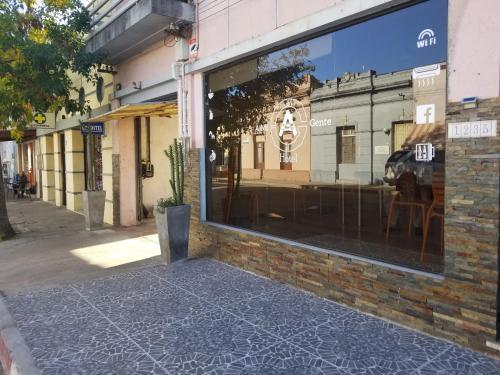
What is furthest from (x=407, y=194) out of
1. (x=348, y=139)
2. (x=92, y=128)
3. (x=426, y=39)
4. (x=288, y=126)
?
(x=92, y=128)

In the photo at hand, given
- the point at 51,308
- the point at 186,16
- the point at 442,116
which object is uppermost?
the point at 186,16

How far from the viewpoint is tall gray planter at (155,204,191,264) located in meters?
6.86

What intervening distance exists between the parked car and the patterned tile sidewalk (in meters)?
1.49

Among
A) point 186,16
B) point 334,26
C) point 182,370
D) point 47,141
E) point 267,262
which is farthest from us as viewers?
point 47,141

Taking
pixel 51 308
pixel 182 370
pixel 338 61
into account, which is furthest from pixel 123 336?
pixel 338 61

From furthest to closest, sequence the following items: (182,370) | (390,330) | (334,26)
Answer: (334,26)
(390,330)
(182,370)

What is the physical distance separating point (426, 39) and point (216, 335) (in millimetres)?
3483

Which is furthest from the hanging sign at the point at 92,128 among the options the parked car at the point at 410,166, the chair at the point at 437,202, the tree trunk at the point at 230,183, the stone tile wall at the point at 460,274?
the chair at the point at 437,202

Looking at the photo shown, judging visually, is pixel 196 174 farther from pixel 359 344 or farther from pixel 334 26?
pixel 359 344

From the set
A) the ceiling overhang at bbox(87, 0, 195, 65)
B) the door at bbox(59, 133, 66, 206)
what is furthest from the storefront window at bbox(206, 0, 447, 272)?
the door at bbox(59, 133, 66, 206)

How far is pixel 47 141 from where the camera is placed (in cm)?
1847

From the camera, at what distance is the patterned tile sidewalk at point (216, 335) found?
361 centimetres

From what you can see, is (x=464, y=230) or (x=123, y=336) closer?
(x=464, y=230)

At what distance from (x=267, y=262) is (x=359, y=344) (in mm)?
2243
